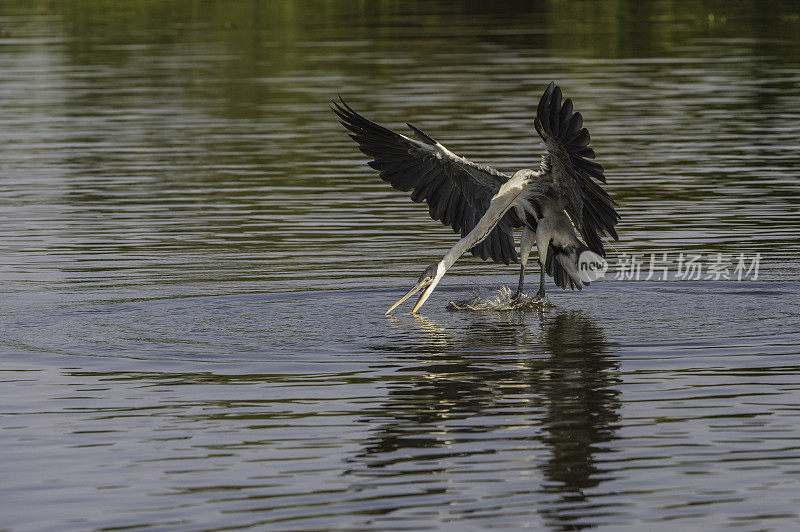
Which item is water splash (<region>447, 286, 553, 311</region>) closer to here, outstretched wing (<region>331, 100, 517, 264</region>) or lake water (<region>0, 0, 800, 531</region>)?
lake water (<region>0, 0, 800, 531</region>)

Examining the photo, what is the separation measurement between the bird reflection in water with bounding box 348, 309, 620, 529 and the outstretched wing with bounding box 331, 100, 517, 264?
5.51 feet

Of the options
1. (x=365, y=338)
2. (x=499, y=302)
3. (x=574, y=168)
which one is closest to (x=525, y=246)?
(x=499, y=302)

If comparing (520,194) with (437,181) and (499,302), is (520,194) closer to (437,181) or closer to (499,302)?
(499,302)

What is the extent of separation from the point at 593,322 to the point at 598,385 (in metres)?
2.10

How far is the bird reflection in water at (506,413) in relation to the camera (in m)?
7.48

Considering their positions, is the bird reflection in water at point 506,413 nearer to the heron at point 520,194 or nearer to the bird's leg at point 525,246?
the heron at point 520,194

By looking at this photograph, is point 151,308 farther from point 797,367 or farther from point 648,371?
point 797,367

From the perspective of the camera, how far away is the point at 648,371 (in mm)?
9766

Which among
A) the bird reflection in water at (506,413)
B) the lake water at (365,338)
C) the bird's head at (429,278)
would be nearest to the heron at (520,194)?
the bird's head at (429,278)

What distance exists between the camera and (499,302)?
1238cm

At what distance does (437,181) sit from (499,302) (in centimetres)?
133

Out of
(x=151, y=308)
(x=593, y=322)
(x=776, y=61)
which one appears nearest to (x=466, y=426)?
(x=593, y=322)

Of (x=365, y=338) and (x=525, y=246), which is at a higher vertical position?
(x=525, y=246)

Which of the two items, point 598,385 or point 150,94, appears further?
point 150,94
